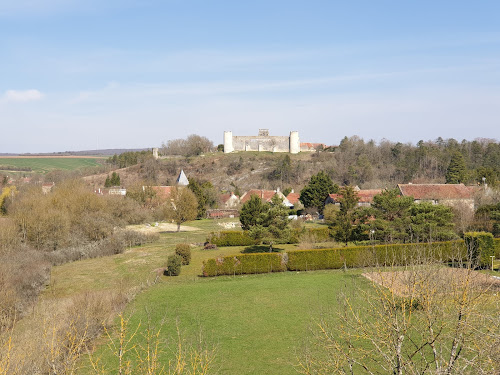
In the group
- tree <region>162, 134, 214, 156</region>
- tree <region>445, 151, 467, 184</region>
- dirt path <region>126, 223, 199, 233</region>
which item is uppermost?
tree <region>162, 134, 214, 156</region>

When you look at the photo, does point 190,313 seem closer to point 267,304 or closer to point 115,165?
point 267,304

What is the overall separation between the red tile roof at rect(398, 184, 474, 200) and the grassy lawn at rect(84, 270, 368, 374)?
22967 mm

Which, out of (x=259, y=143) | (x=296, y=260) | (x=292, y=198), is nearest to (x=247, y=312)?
(x=296, y=260)

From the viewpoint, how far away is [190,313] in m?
17.0

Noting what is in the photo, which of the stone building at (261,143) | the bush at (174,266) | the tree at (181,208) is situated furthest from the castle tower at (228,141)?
the bush at (174,266)

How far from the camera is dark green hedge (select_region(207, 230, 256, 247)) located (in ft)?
113

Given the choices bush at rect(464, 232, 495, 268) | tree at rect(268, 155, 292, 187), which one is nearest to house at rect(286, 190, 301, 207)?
tree at rect(268, 155, 292, 187)

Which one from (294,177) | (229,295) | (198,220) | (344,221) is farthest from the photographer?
(294,177)

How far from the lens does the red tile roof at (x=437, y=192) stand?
4256 cm

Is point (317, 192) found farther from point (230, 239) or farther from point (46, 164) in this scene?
point (46, 164)

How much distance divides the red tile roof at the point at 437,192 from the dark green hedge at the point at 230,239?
17.4 meters

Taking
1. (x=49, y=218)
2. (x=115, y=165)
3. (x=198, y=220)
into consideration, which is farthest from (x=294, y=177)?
(x=49, y=218)

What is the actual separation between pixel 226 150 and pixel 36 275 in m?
83.3

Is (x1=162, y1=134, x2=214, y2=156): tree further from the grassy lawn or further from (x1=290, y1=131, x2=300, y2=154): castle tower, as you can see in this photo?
the grassy lawn
